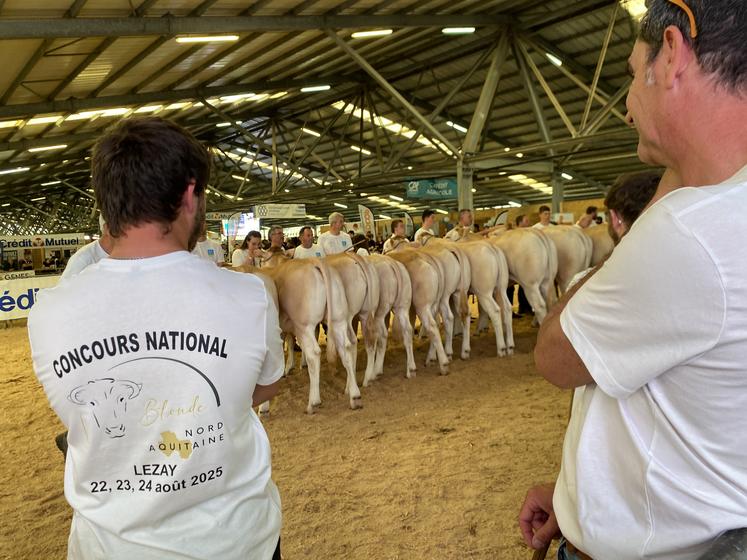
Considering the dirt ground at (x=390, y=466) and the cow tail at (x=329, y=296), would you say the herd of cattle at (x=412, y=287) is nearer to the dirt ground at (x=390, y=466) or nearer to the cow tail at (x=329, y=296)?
the cow tail at (x=329, y=296)

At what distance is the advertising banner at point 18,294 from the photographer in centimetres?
1164

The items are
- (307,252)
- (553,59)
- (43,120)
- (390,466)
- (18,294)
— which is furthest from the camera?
(553,59)

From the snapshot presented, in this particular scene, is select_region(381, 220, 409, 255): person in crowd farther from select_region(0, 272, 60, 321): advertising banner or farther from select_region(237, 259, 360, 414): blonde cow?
select_region(0, 272, 60, 321): advertising banner

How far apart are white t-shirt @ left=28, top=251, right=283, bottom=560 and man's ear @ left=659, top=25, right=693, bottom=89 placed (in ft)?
2.90

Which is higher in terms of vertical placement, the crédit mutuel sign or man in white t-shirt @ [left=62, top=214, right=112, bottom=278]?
man in white t-shirt @ [left=62, top=214, right=112, bottom=278]

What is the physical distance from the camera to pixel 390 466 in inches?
169

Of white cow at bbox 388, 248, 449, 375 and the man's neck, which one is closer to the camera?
the man's neck

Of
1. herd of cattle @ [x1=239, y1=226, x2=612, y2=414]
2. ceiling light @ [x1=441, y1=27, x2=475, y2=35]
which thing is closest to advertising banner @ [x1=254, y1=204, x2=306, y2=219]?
ceiling light @ [x1=441, y1=27, x2=475, y2=35]

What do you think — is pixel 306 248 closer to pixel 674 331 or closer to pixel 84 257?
pixel 84 257

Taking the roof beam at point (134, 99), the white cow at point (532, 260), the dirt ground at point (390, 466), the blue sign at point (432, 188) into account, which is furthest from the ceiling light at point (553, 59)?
the dirt ground at point (390, 466)

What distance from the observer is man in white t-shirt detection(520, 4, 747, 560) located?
0.71 metres

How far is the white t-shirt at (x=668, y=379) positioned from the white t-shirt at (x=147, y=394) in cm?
72

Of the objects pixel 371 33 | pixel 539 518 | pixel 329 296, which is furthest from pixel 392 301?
pixel 371 33

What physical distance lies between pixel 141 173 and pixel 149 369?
1.35ft
